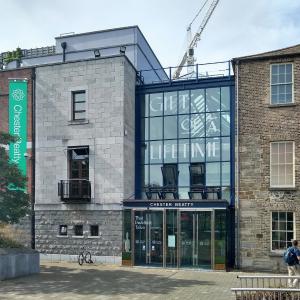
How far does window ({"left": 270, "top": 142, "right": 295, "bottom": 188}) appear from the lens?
2097cm

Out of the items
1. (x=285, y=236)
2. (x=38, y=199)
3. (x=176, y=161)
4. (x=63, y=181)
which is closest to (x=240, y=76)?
(x=176, y=161)

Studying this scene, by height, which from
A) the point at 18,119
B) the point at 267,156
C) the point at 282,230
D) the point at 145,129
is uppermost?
the point at 18,119

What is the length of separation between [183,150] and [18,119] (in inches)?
369

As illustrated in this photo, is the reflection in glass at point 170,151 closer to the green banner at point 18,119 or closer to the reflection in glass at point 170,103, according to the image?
the reflection in glass at point 170,103

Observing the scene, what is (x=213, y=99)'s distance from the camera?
76.6 feet

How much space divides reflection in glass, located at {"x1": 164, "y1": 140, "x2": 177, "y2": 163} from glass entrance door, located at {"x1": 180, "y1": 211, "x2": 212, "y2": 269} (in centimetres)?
348

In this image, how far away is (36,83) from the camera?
25.1 m

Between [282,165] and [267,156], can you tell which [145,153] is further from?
[282,165]

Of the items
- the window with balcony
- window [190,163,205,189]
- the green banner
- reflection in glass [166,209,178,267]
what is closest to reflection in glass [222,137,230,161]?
window [190,163,205,189]

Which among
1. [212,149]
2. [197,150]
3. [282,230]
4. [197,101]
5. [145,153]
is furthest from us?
[145,153]

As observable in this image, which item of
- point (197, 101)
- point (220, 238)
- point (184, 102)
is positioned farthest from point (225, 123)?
point (220, 238)

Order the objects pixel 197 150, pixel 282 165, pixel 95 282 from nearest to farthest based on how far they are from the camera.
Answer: pixel 95 282, pixel 282 165, pixel 197 150

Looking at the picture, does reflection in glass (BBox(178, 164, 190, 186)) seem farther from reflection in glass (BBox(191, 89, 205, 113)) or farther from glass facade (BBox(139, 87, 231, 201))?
reflection in glass (BBox(191, 89, 205, 113))

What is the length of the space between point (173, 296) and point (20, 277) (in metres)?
7.00
